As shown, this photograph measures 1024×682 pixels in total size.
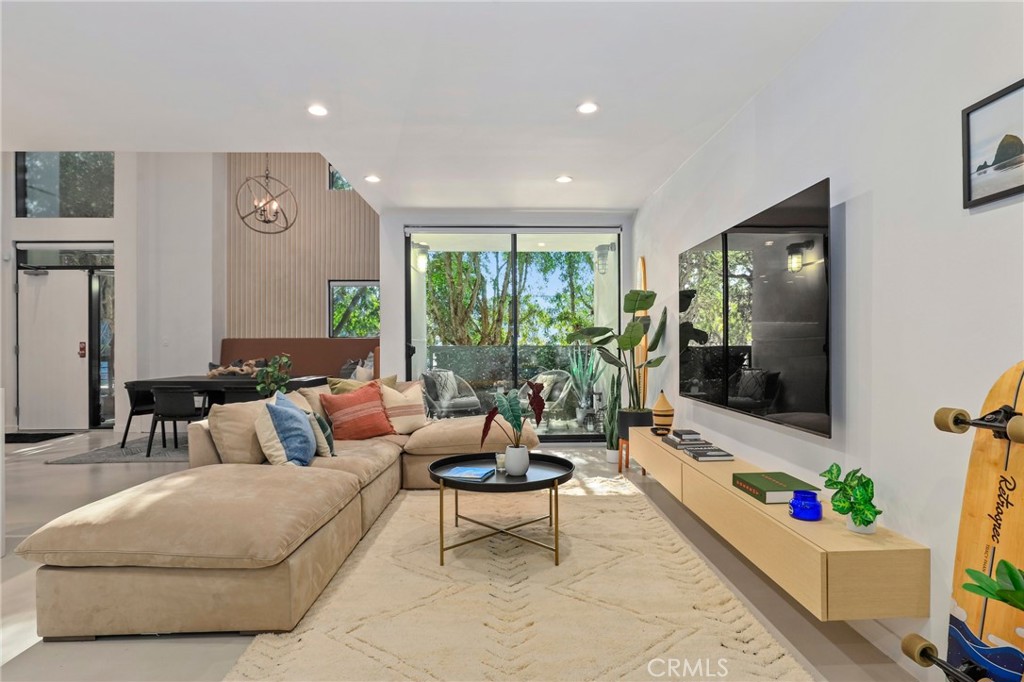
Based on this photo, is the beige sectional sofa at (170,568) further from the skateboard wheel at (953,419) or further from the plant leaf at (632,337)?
the plant leaf at (632,337)

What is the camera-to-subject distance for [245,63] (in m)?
2.79

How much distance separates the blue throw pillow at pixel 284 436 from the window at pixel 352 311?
5723mm

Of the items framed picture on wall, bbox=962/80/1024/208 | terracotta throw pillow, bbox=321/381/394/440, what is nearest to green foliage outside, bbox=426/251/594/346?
terracotta throw pillow, bbox=321/381/394/440

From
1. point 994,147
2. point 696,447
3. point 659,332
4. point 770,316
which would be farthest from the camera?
point 659,332

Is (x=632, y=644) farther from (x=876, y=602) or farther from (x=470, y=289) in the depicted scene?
(x=470, y=289)

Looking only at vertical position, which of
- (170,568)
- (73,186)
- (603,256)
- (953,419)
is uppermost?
(73,186)

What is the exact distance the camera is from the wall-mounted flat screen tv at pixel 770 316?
2381 mm

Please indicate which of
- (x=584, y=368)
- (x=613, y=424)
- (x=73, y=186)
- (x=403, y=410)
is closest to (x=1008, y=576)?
(x=403, y=410)

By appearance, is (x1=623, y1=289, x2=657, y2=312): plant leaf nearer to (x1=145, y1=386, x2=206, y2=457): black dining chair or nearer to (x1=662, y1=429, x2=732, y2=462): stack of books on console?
(x1=662, y1=429, x2=732, y2=462): stack of books on console

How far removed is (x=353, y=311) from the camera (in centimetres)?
898

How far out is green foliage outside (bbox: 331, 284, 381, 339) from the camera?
898cm

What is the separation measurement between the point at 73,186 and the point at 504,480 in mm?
7945

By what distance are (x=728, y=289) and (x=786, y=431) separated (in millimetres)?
885

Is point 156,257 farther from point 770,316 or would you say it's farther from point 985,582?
point 985,582
